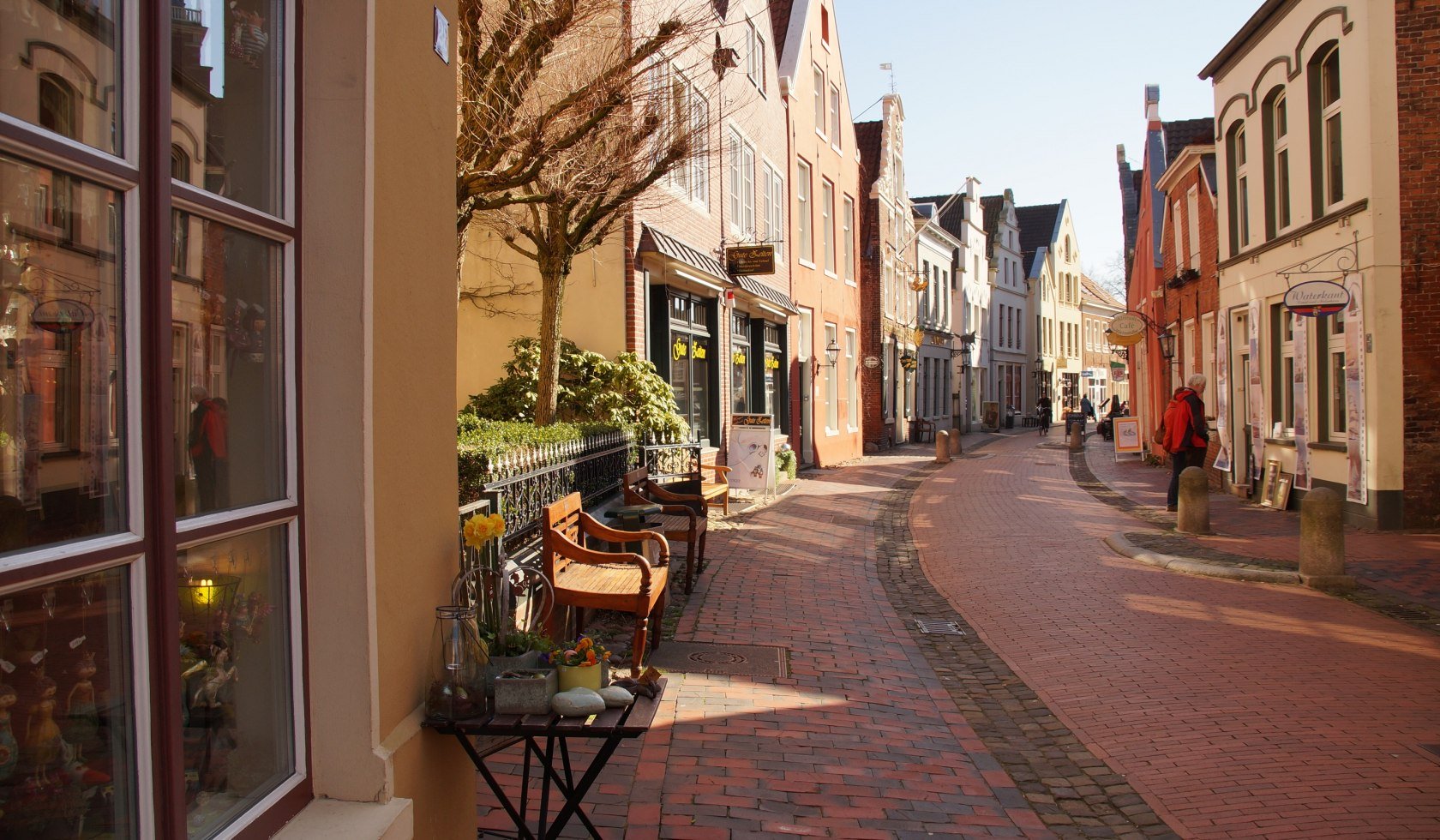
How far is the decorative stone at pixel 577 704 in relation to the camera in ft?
10.9

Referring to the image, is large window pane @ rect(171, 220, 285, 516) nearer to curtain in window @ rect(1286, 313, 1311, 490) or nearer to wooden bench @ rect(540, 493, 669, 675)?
wooden bench @ rect(540, 493, 669, 675)

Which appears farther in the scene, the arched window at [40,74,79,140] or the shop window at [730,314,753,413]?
the shop window at [730,314,753,413]

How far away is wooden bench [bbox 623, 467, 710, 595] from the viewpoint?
8.78 m

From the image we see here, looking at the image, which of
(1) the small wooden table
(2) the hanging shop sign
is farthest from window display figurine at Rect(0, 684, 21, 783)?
(2) the hanging shop sign

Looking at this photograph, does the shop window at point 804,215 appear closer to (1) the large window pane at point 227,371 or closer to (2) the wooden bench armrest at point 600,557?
(2) the wooden bench armrest at point 600,557

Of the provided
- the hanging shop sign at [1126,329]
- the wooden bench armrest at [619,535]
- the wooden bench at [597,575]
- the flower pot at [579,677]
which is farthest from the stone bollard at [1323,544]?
the hanging shop sign at [1126,329]

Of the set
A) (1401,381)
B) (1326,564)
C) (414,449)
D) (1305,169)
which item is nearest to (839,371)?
(1305,169)

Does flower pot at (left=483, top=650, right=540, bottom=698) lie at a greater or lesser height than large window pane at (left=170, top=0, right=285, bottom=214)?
lesser

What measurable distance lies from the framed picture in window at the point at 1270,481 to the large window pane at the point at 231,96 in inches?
596

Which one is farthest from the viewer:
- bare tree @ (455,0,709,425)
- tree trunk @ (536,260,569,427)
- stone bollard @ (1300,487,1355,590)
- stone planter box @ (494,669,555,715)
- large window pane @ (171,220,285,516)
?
tree trunk @ (536,260,569,427)

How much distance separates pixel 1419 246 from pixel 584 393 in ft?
30.4

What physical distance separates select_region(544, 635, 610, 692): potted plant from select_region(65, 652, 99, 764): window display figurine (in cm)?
160

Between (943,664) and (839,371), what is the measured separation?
19739 mm

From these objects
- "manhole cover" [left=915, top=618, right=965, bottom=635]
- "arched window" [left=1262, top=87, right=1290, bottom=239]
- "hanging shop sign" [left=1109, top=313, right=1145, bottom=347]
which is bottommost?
"manhole cover" [left=915, top=618, right=965, bottom=635]
